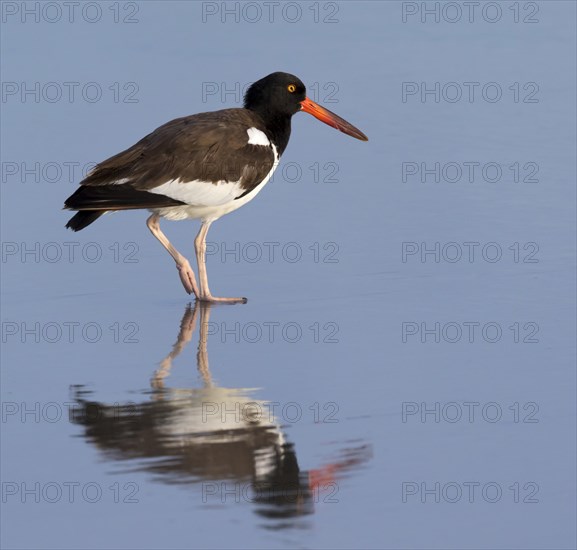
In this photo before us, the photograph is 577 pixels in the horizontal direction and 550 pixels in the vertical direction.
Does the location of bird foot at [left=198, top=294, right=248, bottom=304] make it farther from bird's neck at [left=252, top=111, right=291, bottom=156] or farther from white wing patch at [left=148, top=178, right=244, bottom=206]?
bird's neck at [left=252, top=111, right=291, bottom=156]

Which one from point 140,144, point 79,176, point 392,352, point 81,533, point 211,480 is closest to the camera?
point 81,533

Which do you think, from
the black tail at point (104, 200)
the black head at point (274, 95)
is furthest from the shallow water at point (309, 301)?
the black head at point (274, 95)

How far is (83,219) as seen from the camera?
9125mm

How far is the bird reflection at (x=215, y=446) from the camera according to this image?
603cm

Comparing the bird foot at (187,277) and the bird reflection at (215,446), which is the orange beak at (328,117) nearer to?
the bird foot at (187,277)

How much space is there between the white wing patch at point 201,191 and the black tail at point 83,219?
406mm

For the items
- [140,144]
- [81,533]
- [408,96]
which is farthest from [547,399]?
[408,96]

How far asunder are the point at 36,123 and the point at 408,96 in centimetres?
355

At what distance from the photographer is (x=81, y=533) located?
18.7 feet

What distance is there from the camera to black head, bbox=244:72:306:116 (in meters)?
10.4

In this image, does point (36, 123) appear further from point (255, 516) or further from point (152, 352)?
point (255, 516)

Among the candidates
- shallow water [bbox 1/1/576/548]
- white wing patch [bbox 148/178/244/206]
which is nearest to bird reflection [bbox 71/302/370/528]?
shallow water [bbox 1/1/576/548]

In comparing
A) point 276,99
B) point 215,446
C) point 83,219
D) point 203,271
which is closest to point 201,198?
point 203,271

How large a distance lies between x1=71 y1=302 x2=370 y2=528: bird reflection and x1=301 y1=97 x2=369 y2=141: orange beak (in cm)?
366
